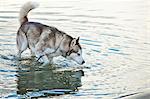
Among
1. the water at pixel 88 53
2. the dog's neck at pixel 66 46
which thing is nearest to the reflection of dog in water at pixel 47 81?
the water at pixel 88 53

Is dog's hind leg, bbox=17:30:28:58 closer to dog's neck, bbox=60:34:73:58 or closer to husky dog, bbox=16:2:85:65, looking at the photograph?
husky dog, bbox=16:2:85:65

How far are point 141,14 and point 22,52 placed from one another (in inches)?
33.3

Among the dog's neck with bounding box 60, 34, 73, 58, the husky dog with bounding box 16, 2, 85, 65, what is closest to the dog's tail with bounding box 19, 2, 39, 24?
the husky dog with bounding box 16, 2, 85, 65

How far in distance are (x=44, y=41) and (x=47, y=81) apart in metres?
0.23

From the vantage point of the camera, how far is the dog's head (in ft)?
6.87

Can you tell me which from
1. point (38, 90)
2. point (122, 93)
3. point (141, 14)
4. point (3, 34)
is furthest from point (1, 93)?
point (141, 14)

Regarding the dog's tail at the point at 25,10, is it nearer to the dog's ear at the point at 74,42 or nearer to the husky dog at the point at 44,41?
the husky dog at the point at 44,41

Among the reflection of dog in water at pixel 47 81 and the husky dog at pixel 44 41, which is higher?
the husky dog at pixel 44 41

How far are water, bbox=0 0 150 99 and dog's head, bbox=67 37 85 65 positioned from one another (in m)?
0.03

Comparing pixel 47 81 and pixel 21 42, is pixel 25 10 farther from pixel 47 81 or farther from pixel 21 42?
pixel 47 81

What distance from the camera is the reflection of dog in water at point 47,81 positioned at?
6.38 feet

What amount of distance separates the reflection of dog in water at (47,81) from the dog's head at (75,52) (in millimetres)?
69

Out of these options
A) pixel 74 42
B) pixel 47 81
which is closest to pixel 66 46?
pixel 74 42

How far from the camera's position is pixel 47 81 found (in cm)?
200
